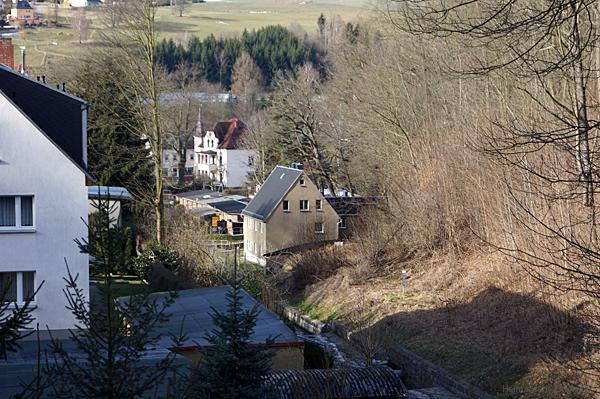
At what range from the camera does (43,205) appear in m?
20.5

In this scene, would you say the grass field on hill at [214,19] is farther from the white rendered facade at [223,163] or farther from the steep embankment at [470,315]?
the steep embankment at [470,315]

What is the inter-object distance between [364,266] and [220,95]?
69.3 m

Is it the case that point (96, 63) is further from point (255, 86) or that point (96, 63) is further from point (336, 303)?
point (255, 86)

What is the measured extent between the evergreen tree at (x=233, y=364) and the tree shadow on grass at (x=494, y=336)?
633cm

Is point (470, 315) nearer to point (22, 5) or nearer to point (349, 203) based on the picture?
point (349, 203)

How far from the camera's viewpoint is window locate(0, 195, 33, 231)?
66.4ft

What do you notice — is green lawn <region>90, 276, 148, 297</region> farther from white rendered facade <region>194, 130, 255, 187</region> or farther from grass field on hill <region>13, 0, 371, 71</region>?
grass field on hill <region>13, 0, 371, 71</region>

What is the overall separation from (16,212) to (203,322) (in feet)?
18.0

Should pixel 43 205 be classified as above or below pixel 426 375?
above

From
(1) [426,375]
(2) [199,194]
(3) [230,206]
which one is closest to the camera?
(1) [426,375]

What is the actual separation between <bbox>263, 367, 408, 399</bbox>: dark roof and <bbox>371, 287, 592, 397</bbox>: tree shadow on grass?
1616mm

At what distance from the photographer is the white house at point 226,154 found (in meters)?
77.8

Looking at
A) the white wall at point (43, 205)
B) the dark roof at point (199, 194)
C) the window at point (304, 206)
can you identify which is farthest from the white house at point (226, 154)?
the white wall at point (43, 205)

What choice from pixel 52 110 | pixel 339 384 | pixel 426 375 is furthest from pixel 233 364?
pixel 52 110
